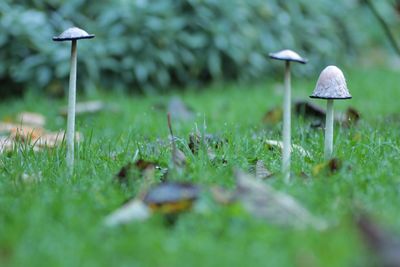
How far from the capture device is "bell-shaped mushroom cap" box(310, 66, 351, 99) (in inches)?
115

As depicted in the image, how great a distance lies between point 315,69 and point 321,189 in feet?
20.0

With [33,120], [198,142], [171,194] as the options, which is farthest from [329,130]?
[33,120]

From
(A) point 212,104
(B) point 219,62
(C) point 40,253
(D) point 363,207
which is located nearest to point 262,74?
(B) point 219,62

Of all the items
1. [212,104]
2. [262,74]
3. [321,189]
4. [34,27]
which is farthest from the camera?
[262,74]

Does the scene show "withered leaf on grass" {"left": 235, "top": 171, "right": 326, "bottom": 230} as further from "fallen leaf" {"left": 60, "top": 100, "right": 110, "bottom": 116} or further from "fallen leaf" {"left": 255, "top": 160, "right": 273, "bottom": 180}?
"fallen leaf" {"left": 60, "top": 100, "right": 110, "bottom": 116}

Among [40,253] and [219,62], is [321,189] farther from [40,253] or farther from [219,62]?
[219,62]

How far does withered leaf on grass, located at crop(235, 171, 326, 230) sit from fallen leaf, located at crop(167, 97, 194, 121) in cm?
311

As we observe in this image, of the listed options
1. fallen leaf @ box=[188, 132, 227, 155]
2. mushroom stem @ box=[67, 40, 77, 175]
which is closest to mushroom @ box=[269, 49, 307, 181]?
fallen leaf @ box=[188, 132, 227, 155]

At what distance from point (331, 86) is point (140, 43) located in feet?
14.6

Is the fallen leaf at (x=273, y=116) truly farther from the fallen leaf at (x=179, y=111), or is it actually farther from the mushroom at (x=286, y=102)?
the mushroom at (x=286, y=102)

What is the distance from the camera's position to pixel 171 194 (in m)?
2.33

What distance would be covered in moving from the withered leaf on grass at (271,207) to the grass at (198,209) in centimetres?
5

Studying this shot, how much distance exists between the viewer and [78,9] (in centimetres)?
732

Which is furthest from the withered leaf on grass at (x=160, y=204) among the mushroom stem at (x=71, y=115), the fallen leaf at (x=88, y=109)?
the fallen leaf at (x=88, y=109)
